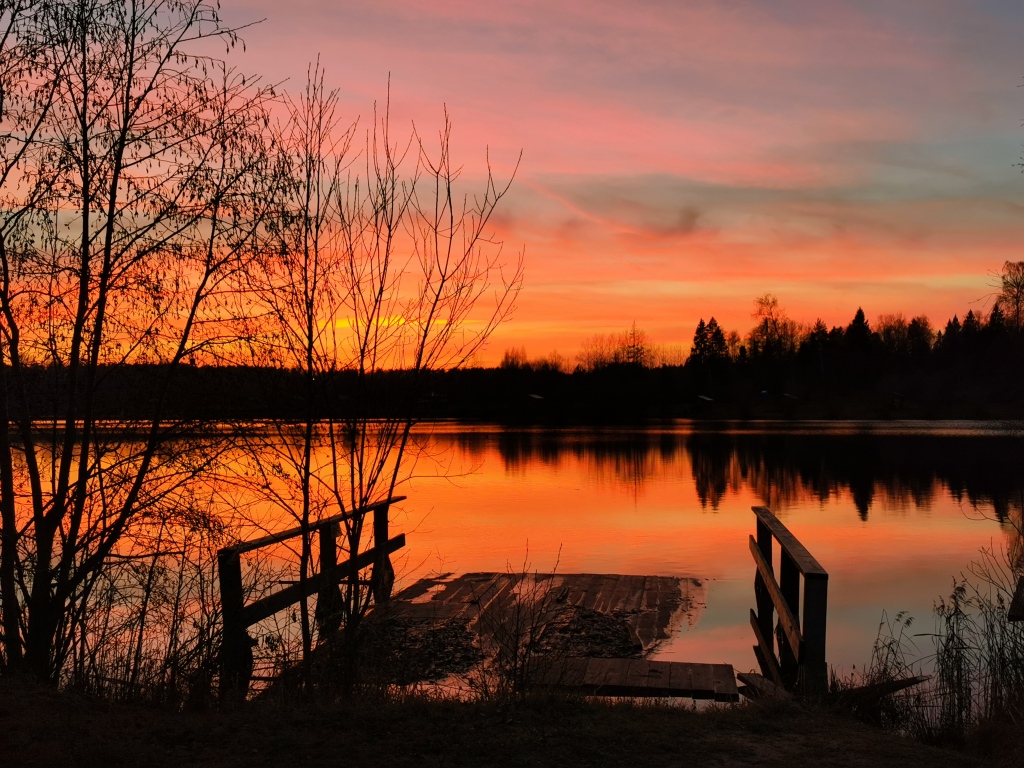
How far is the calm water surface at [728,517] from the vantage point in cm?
1384

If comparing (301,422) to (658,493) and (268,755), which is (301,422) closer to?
(268,755)

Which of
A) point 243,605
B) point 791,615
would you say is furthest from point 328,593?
point 791,615

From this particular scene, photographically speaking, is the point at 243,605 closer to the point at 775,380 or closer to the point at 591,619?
the point at 591,619

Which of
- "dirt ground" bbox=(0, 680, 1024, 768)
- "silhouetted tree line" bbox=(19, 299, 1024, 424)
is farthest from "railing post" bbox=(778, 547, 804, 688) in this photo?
"silhouetted tree line" bbox=(19, 299, 1024, 424)

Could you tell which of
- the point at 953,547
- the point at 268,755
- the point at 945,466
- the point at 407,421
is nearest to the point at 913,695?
the point at 407,421

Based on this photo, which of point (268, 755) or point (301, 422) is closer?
point (268, 755)

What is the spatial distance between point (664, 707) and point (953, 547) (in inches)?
578

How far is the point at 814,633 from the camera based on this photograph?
7422mm

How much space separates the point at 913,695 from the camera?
8000 millimetres

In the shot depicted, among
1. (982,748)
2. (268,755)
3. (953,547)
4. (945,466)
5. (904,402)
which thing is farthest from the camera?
(904,402)

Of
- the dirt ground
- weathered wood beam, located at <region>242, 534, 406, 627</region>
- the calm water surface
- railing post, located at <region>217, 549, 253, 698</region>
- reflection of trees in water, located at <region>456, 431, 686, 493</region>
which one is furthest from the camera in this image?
reflection of trees in water, located at <region>456, 431, 686, 493</region>

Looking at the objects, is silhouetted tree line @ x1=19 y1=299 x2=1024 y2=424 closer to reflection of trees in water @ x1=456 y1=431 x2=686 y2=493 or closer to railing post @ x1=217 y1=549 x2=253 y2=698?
reflection of trees in water @ x1=456 y1=431 x2=686 y2=493

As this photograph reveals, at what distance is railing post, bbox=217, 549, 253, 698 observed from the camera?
8062 mm

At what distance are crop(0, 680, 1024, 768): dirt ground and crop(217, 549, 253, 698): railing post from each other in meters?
1.70
